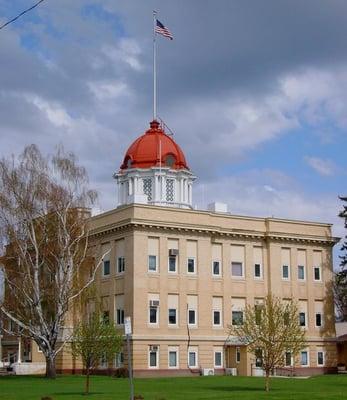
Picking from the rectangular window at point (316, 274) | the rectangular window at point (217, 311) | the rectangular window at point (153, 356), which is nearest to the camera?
the rectangular window at point (153, 356)

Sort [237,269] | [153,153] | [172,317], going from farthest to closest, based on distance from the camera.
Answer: [153,153], [237,269], [172,317]

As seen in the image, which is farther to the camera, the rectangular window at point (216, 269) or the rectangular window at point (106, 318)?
the rectangular window at point (216, 269)

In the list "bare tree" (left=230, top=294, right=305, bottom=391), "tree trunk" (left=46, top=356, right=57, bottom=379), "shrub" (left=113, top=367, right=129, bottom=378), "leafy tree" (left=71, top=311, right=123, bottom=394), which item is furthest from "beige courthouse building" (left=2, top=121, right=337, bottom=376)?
"bare tree" (left=230, top=294, right=305, bottom=391)

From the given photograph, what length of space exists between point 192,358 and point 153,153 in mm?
20720

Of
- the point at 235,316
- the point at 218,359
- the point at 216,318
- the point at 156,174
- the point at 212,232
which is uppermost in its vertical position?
the point at 156,174

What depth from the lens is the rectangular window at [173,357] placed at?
212ft

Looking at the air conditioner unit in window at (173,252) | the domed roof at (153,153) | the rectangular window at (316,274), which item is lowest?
the rectangular window at (316,274)

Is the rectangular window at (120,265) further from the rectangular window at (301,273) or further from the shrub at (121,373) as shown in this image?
the rectangular window at (301,273)

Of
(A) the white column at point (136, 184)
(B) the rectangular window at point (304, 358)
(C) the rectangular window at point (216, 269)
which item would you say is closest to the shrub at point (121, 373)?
(C) the rectangular window at point (216, 269)

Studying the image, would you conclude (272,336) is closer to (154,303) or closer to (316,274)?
(154,303)

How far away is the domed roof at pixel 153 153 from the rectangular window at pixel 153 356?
1891 centimetres

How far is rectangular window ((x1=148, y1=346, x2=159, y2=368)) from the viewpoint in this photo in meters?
63.4

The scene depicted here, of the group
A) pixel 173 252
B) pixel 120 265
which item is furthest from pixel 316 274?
pixel 120 265

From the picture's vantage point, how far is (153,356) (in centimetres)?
6359
